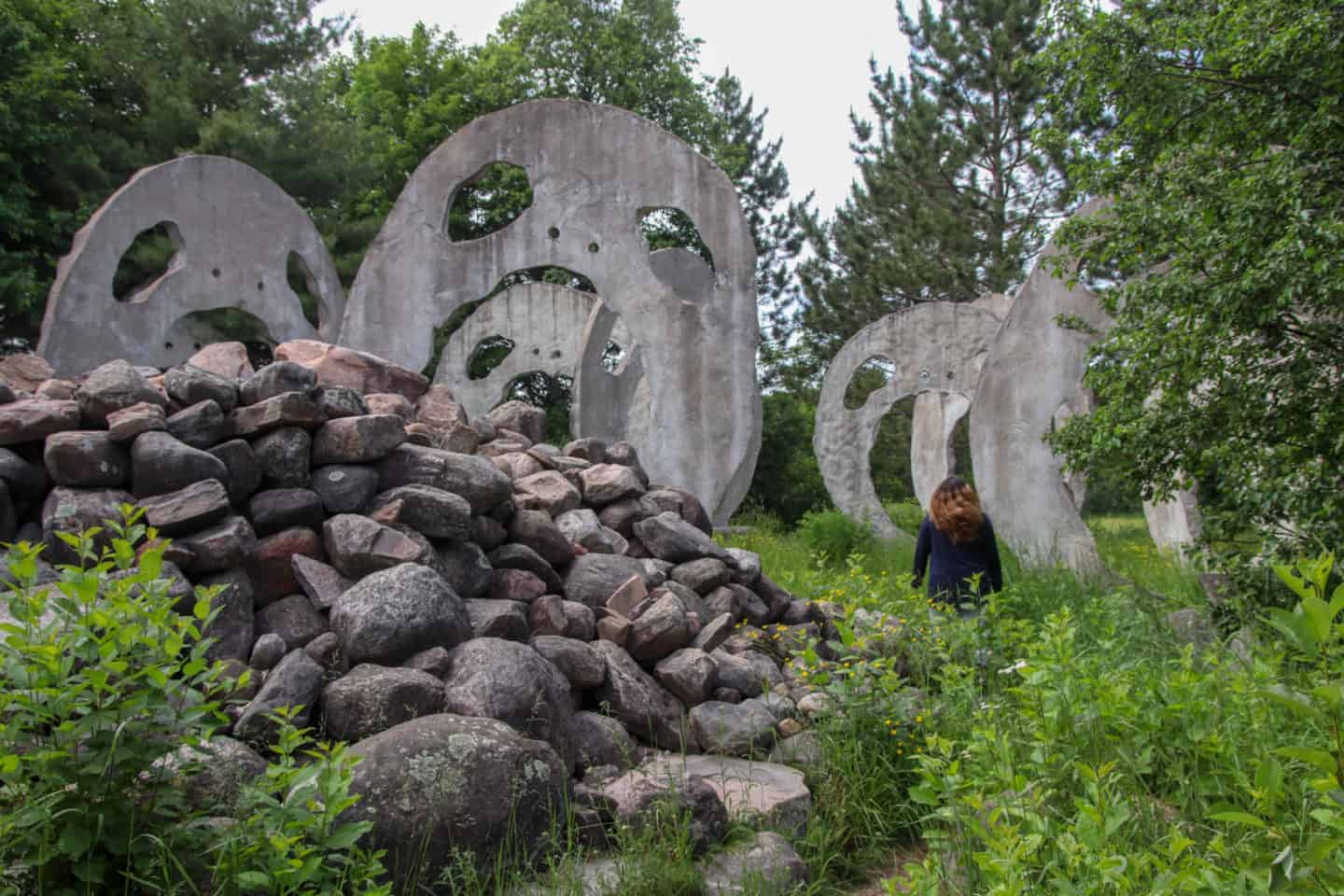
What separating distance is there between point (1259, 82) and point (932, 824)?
14.7 ft

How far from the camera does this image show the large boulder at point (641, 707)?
4301 millimetres

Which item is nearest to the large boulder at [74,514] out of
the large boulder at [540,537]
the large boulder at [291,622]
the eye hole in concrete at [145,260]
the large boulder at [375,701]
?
the large boulder at [291,622]

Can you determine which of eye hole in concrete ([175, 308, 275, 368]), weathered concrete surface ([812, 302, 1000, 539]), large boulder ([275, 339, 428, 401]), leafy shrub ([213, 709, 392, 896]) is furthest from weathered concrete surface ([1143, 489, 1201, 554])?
eye hole in concrete ([175, 308, 275, 368])

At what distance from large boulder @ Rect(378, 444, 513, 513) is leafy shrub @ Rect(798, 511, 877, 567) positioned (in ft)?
23.1

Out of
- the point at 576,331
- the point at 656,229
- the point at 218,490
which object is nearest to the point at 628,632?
the point at 218,490

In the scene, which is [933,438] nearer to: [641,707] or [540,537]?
[540,537]

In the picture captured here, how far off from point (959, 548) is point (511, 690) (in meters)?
3.12

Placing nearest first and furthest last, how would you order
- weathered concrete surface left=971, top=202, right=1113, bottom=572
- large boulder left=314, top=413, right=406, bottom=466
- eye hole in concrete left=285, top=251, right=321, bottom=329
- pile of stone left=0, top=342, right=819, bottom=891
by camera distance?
pile of stone left=0, top=342, right=819, bottom=891
large boulder left=314, top=413, right=406, bottom=466
weathered concrete surface left=971, top=202, right=1113, bottom=572
eye hole in concrete left=285, top=251, right=321, bottom=329

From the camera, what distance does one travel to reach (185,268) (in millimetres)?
11508

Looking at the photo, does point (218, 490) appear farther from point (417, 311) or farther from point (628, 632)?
point (417, 311)

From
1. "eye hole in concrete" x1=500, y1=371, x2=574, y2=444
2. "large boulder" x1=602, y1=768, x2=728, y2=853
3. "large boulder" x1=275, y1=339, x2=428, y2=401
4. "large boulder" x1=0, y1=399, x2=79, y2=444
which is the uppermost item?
"eye hole in concrete" x1=500, y1=371, x2=574, y2=444

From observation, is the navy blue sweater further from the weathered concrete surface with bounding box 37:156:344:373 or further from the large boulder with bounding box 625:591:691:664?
the weathered concrete surface with bounding box 37:156:344:373

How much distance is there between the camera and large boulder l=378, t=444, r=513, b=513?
499 centimetres

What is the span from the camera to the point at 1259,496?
16.5 feet
